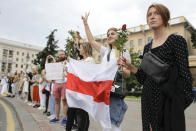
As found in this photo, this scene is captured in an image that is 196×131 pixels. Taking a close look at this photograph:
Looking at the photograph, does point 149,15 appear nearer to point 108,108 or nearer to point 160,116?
point 160,116

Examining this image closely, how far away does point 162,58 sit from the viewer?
154 cm

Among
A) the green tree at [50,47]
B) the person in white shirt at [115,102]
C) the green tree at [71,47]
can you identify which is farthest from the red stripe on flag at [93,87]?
the green tree at [50,47]

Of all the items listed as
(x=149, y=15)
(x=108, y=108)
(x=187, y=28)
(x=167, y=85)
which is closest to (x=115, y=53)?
(x=108, y=108)

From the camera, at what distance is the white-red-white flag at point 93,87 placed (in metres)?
2.57

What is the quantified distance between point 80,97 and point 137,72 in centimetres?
139

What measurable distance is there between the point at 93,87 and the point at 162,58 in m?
1.46

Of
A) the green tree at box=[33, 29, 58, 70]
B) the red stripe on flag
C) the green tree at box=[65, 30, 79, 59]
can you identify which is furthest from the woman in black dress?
the green tree at box=[33, 29, 58, 70]

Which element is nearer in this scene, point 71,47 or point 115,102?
point 115,102

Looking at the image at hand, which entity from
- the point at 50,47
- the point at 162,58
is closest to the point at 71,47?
the point at 162,58

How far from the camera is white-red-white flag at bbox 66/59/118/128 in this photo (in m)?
2.57

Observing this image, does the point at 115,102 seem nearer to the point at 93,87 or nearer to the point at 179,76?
the point at 93,87

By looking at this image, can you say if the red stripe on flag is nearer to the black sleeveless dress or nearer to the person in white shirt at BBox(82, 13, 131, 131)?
the person in white shirt at BBox(82, 13, 131, 131)

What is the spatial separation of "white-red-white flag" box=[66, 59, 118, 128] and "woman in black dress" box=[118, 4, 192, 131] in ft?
2.83

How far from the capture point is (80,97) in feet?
10.0
